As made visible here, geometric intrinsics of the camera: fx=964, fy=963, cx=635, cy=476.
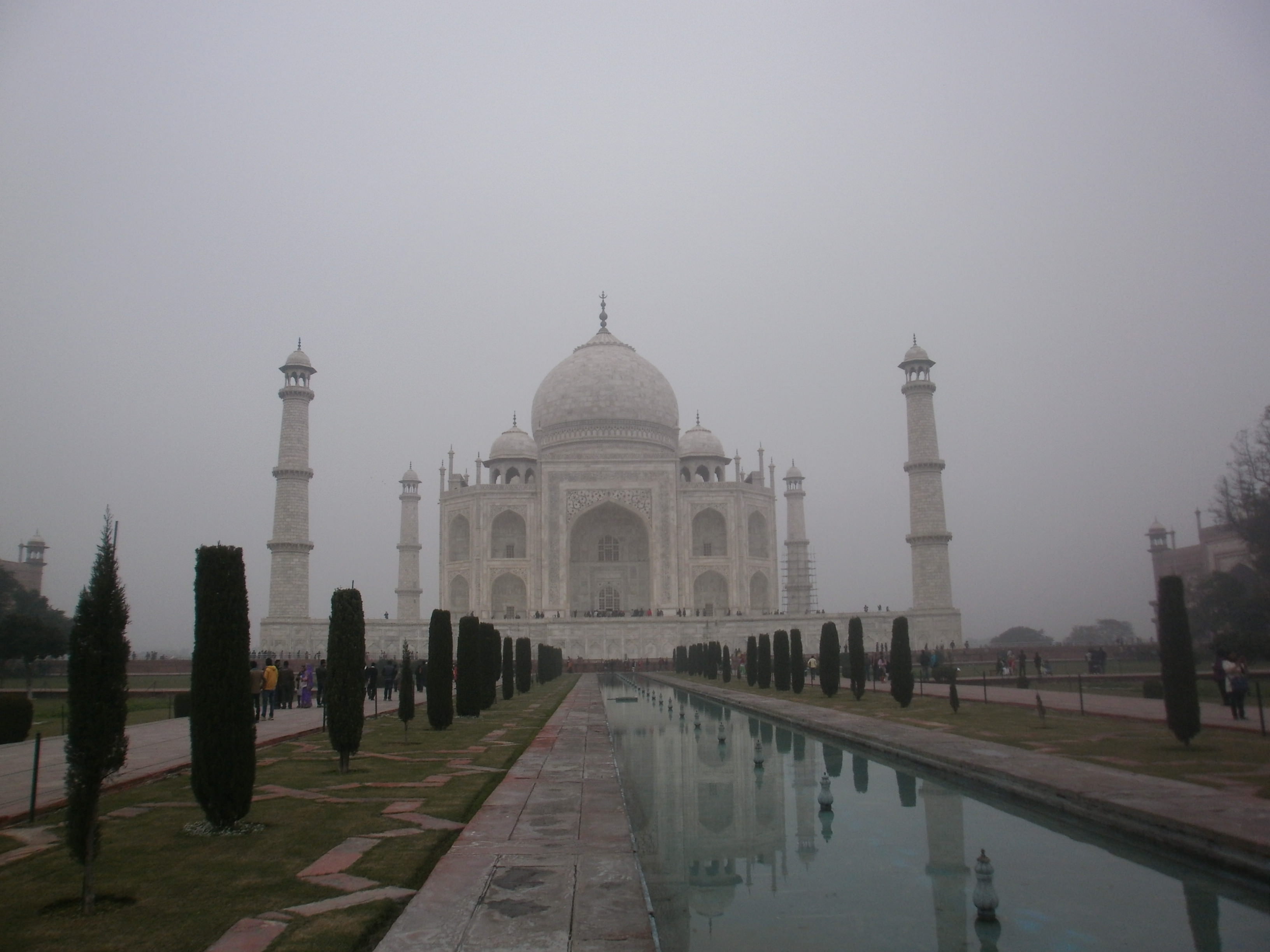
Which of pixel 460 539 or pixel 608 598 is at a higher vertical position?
pixel 460 539

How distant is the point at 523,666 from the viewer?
65.3 ft

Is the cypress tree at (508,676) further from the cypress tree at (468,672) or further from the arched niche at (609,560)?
the arched niche at (609,560)

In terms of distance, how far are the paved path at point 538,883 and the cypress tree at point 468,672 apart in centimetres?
615

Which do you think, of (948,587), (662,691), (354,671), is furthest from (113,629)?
(948,587)

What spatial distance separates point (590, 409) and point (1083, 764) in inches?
1285

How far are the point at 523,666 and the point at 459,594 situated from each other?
17.9m

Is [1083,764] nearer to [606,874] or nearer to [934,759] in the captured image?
[934,759]

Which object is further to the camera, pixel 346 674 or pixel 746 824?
pixel 346 674

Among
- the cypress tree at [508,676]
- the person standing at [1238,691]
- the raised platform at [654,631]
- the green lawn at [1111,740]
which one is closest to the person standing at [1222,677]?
the person standing at [1238,691]

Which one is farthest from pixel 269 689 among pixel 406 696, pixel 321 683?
pixel 406 696

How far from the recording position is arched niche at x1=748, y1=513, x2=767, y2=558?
37.6m

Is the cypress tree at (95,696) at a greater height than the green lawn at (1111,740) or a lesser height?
greater

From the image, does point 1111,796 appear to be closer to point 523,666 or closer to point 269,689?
point 269,689

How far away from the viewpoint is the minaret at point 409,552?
129 feet
